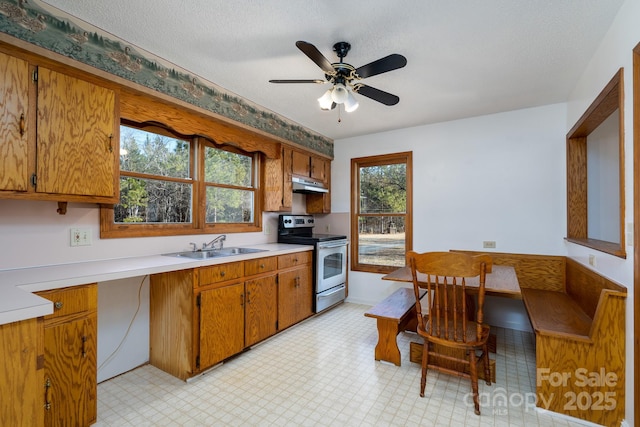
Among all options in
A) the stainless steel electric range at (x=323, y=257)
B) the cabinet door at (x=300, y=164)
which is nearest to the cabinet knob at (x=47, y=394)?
the stainless steel electric range at (x=323, y=257)

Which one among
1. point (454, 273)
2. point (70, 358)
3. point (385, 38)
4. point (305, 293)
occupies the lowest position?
point (305, 293)

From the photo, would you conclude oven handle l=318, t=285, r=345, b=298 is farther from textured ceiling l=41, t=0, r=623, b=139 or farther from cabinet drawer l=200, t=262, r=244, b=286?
textured ceiling l=41, t=0, r=623, b=139

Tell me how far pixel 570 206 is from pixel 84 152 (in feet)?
13.6

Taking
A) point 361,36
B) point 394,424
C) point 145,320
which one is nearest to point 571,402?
point 394,424

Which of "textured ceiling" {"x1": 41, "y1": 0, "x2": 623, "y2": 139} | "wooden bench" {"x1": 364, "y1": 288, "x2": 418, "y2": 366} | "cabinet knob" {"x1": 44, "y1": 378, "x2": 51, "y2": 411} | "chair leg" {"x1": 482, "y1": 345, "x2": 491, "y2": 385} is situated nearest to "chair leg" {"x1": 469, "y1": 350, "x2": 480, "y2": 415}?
A: "chair leg" {"x1": 482, "y1": 345, "x2": 491, "y2": 385}

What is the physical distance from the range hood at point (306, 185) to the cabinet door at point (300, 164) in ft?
0.32

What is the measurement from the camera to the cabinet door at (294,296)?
9.73 feet

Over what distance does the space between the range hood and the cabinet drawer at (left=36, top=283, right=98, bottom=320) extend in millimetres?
2348

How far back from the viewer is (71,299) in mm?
1532

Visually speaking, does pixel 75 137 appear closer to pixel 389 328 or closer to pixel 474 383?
pixel 389 328

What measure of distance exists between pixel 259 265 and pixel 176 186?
1067 mm

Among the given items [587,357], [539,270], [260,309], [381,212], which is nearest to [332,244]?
[381,212]

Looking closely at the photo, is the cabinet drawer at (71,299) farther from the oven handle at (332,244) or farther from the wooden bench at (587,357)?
the wooden bench at (587,357)

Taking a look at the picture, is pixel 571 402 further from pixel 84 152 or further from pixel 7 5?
pixel 7 5
